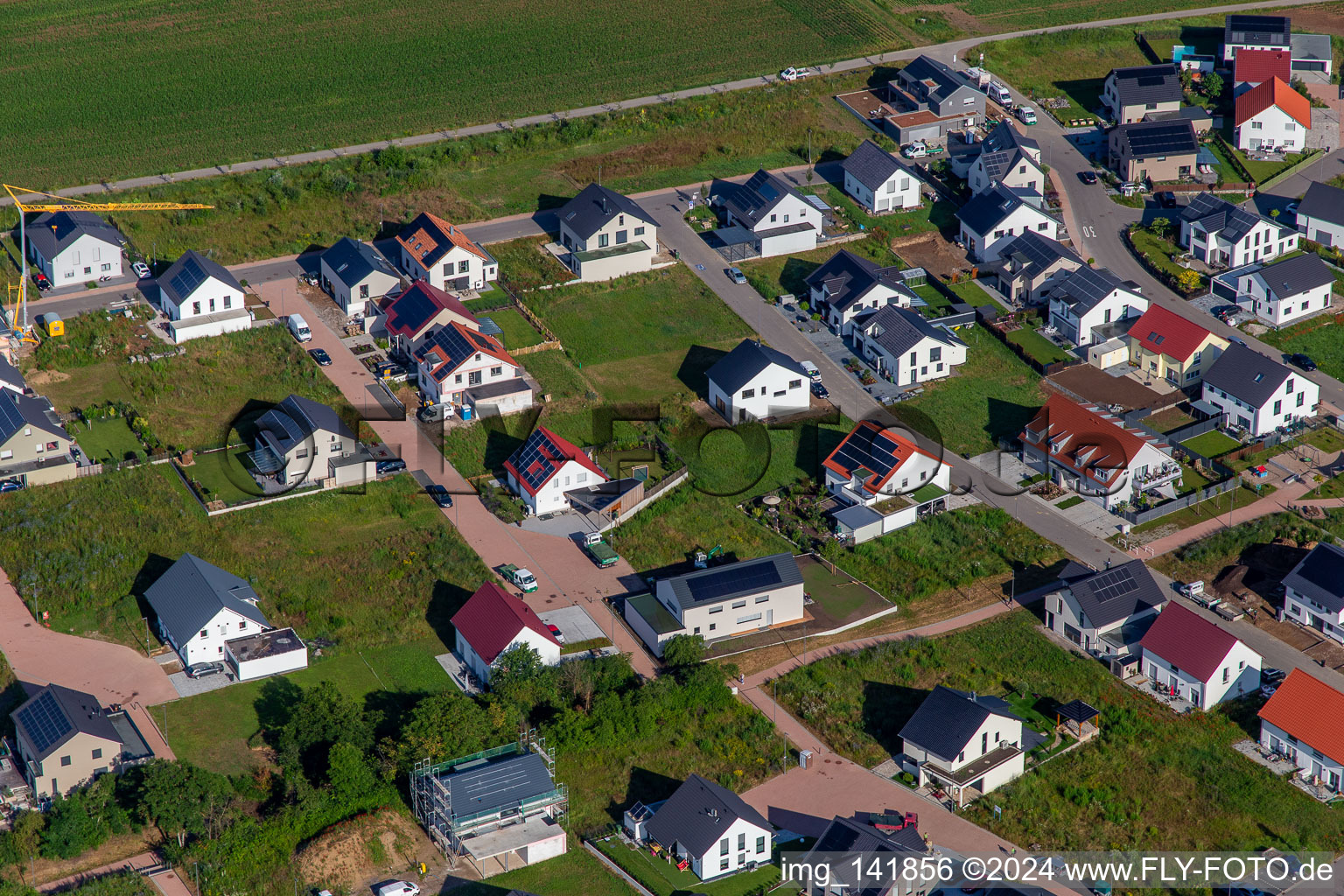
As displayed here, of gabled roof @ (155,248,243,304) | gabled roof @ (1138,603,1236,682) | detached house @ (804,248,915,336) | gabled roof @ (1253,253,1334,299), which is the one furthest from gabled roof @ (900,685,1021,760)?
gabled roof @ (155,248,243,304)

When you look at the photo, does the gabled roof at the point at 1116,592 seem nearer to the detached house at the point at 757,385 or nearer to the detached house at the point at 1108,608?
the detached house at the point at 1108,608

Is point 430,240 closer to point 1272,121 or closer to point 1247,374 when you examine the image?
point 1247,374

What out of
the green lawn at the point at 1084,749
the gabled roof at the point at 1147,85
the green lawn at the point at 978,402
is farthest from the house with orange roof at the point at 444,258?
the gabled roof at the point at 1147,85

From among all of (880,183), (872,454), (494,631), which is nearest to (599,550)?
(494,631)

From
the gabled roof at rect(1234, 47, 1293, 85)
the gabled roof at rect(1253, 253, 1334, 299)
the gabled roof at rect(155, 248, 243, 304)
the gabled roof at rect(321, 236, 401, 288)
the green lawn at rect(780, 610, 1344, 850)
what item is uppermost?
the gabled roof at rect(155, 248, 243, 304)

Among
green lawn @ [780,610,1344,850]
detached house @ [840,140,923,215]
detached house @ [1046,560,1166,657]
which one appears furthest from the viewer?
detached house @ [840,140,923,215]

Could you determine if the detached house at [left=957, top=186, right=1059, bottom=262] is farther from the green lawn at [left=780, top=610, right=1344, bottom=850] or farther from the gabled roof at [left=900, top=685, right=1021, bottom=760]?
the gabled roof at [left=900, top=685, right=1021, bottom=760]

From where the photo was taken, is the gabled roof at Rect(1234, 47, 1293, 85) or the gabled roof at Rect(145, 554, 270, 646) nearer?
the gabled roof at Rect(145, 554, 270, 646)
